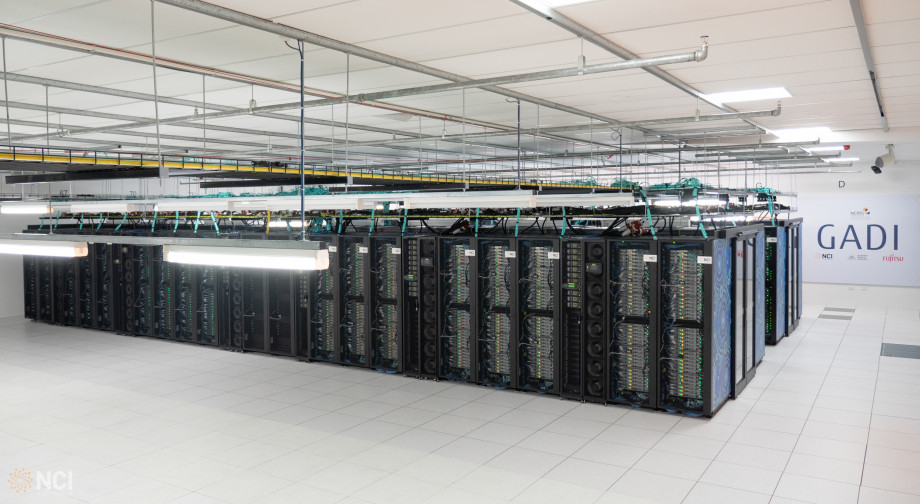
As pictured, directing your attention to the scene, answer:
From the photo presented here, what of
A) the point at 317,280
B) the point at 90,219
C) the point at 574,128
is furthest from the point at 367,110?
the point at 90,219

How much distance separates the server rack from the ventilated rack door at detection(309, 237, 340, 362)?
2.46 metres

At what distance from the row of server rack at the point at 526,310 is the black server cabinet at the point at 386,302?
15 millimetres

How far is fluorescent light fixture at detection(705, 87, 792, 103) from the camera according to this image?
5.95 m

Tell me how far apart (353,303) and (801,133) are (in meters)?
6.88

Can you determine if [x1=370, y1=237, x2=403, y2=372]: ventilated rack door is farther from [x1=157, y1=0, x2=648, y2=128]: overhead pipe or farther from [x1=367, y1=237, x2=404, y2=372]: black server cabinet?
[x1=157, y1=0, x2=648, y2=128]: overhead pipe

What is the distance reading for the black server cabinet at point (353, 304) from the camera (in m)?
7.48

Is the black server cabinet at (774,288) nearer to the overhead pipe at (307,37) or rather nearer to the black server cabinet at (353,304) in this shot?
the overhead pipe at (307,37)

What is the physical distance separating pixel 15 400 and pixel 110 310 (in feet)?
13.0

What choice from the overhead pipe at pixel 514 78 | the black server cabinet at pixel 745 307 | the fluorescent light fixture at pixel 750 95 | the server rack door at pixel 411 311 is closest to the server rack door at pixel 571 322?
the black server cabinet at pixel 745 307

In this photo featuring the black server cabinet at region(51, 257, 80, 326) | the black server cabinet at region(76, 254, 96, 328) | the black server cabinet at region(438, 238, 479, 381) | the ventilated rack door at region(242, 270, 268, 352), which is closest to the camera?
the black server cabinet at region(438, 238, 479, 381)

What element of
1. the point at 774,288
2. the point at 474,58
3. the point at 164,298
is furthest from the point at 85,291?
the point at 774,288

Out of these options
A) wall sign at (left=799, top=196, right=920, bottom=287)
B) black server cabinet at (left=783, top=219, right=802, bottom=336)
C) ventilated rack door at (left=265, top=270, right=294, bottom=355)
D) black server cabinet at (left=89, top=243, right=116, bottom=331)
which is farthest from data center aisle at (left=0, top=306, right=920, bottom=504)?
wall sign at (left=799, top=196, right=920, bottom=287)

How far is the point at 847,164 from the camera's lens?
14.6 m

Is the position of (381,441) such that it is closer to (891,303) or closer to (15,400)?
(15,400)
